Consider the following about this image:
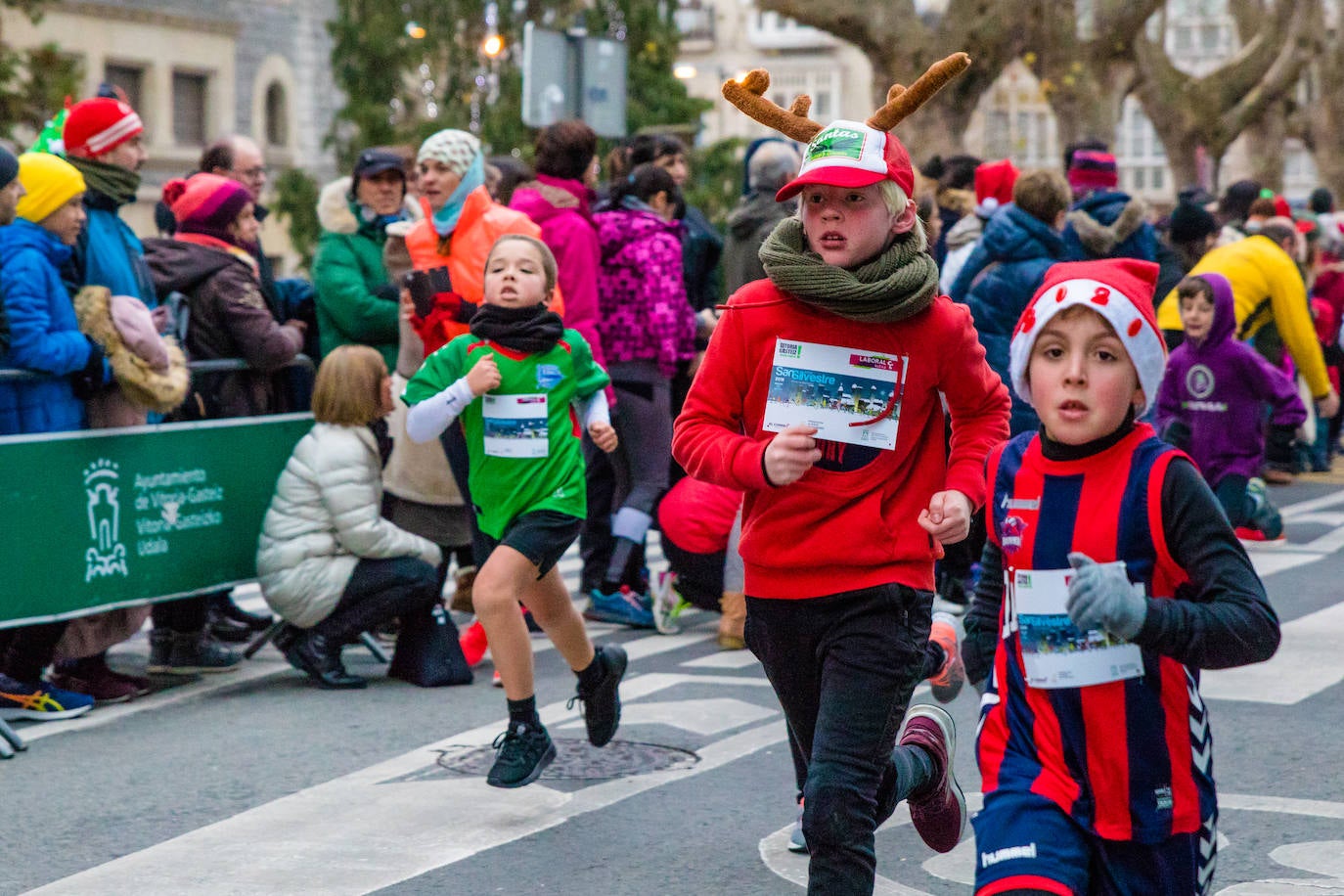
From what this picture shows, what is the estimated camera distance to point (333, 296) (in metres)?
9.14

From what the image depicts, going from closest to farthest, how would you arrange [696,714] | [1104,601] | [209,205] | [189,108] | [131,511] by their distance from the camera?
[1104,601]
[696,714]
[131,511]
[209,205]
[189,108]

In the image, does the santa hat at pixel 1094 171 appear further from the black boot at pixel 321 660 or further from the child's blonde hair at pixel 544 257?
the black boot at pixel 321 660

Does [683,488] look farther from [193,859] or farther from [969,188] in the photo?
[969,188]

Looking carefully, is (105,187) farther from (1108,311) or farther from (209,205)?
(1108,311)

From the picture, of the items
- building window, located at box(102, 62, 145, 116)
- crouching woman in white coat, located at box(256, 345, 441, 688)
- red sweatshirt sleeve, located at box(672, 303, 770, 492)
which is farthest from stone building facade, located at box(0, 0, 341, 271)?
red sweatshirt sleeve, located at box(672, 303, 770, 492)

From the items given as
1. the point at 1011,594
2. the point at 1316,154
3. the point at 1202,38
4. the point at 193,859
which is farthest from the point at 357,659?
the point at 1202,38

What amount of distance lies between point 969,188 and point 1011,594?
30.6 feet

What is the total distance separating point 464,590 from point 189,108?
3268 cm

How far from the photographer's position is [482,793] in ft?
20.2

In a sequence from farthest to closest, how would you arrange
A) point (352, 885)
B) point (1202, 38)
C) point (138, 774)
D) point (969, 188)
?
1. point (1202, 38)
2. point (969, 188)
3. point (138, 774)
4. point (352, 885)

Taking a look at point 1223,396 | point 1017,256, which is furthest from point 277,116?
point 1017,256

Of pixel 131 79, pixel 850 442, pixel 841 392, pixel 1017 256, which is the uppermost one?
pixel 131 79

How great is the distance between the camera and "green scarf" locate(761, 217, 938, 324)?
14.1 ft

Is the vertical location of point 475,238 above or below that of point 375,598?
above
